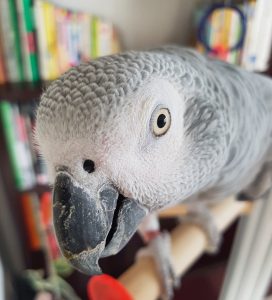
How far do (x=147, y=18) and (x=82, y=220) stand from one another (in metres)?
1.13

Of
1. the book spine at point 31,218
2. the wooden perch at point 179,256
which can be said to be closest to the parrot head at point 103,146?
the wooden perch at point 179,256

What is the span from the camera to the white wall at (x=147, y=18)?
129 centimetres

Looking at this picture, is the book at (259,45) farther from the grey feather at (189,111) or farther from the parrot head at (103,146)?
the parrot head at (103,146)

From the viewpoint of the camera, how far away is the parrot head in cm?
38

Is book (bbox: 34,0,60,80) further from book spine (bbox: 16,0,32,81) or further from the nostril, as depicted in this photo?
the nostril

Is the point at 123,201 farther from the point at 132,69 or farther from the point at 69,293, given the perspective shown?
the point at 69,293

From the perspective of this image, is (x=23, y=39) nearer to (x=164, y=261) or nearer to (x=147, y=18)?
(x=147, y=18)

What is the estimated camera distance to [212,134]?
501 millimetres

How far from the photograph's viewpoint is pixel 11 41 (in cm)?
116

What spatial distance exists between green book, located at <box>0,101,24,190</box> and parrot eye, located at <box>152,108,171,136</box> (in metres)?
0.91

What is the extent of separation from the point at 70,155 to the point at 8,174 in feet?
3.31

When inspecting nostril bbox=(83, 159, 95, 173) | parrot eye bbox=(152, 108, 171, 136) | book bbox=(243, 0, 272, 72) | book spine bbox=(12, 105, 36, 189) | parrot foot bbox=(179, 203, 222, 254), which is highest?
parrot eye bbox=(152, 108, 171, 136)

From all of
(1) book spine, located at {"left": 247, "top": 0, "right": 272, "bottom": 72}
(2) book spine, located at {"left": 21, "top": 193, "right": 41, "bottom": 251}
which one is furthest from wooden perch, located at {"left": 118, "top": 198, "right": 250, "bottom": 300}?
(2) book spine, located at {"left": 21, "top": 193, "right": 41, "bottom": 251}

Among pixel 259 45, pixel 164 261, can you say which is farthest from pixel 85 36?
pixel 164 261
